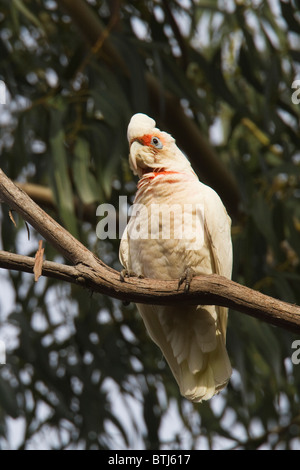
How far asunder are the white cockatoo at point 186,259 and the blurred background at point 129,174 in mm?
591

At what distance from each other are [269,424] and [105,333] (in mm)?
1001

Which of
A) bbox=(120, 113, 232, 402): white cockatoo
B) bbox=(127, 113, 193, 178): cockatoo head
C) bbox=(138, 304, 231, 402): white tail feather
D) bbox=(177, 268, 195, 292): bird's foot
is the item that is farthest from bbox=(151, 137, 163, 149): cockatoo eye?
bbox=(177, 268, 195, 292): bird's foot

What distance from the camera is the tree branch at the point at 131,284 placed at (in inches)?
64.9

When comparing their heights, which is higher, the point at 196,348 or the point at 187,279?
the point at 187,279

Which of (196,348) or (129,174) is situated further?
(129,174)

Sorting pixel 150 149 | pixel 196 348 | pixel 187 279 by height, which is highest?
pixel 150 149

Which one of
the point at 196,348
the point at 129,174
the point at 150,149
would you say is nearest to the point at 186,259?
the point at 196,348

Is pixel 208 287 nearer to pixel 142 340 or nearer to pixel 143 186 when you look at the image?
pixel 143 186

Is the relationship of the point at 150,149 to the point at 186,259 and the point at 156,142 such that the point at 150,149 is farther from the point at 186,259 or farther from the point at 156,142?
the point at 186,259

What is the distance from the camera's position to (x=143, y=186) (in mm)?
2156

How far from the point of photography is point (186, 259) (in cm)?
202

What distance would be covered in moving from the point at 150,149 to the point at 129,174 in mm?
1194
